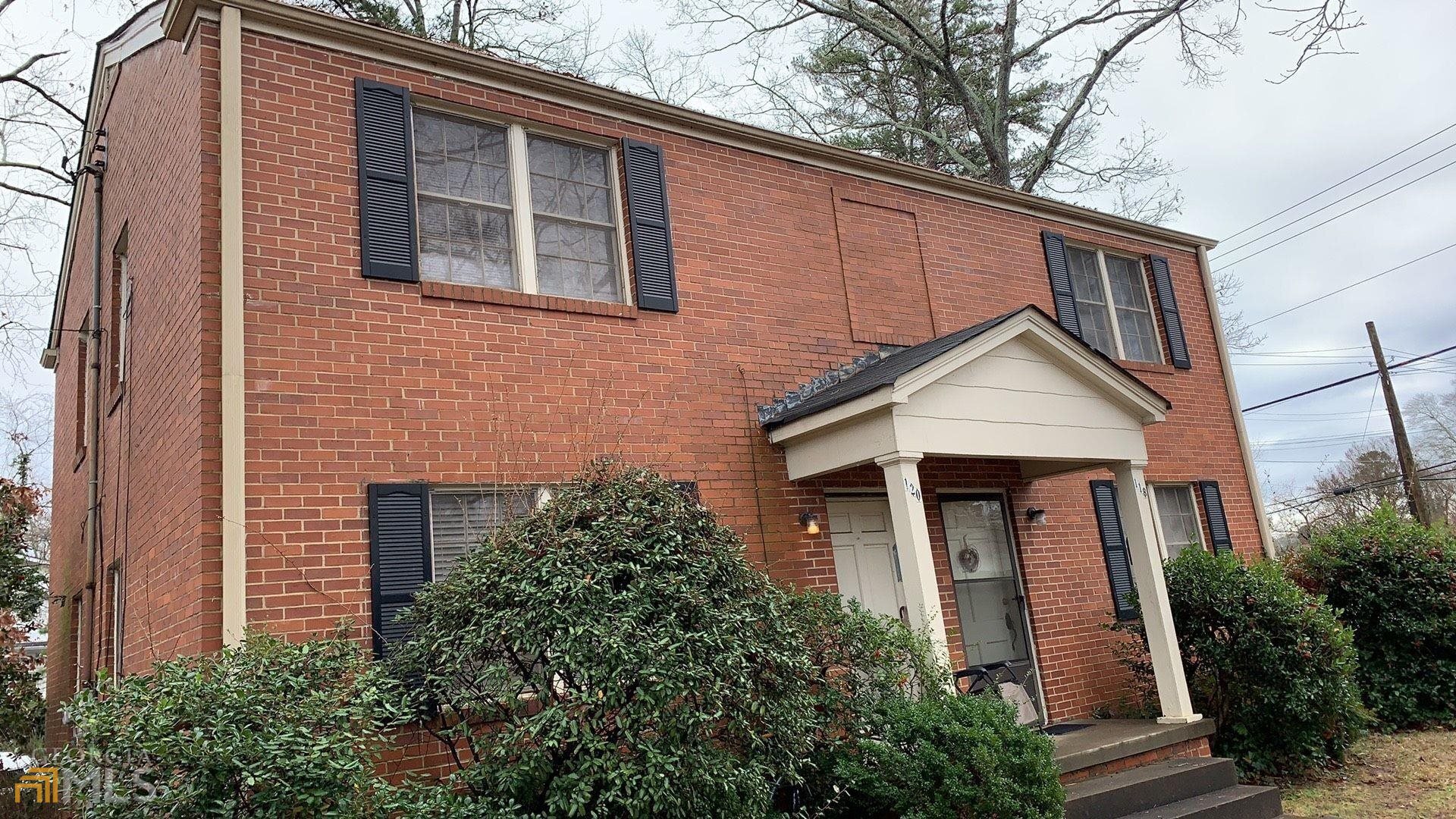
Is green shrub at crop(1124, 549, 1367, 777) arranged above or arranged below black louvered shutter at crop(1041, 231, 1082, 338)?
below

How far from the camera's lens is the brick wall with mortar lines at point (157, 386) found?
5590 mm

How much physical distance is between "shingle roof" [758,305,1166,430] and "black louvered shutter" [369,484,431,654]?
2.82 m

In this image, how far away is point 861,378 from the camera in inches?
302

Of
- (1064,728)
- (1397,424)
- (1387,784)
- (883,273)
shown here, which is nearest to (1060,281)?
(883,273)

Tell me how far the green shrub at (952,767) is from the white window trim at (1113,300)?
6352mm

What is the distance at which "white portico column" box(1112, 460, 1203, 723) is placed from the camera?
26.3 ft

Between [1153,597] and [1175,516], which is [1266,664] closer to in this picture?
[1153,597]

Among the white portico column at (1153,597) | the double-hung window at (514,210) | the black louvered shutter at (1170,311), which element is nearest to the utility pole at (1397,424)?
the black louvered shutter at (1170,311)

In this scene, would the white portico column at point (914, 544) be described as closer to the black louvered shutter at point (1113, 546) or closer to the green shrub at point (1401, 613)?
the black louvered shutter at point (1113, 546)

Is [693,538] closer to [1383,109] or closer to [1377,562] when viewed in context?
[1377,562]

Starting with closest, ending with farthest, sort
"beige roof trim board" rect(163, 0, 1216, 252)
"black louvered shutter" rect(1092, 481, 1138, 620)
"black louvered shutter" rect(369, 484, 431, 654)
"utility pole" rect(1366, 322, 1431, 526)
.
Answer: "black louvered shutter" rect(369, 484, 431, 654) → "beige roof trim board" rect(163, 0, 1216, 252) → "black louvered shutter" rect(1092, 481, 1138, 620) → "utility pole" rect(1366, 322, 1431, 526)

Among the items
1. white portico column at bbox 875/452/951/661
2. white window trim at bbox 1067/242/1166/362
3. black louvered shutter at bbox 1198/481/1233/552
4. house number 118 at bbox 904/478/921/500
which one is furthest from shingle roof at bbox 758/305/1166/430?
black louvered shutter at bbox 1198/481/1233/552

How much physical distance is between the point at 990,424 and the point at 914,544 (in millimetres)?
1334

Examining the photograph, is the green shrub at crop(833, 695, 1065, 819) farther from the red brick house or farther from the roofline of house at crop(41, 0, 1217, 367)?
the roofline of house at crop(41, 0, 1217, 367)
